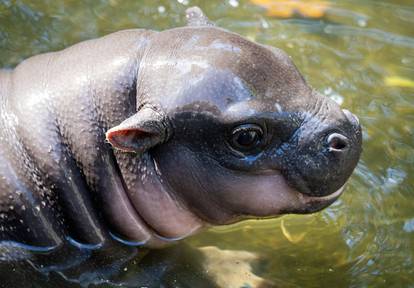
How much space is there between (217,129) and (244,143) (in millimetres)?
196

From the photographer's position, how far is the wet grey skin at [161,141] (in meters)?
4.77

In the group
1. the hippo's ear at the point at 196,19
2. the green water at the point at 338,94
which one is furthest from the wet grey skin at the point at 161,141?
the green water at the point at 338,94

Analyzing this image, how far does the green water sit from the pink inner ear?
133cm

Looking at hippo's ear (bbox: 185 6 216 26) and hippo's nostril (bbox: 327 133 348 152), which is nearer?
hippo's nostril (bbox: 327 133 348 152)

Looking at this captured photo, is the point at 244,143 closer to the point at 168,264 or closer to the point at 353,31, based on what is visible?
the point at 168,264

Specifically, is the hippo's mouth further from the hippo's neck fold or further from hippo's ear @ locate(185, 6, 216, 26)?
hippo's ear @ locate(185, 6, 216, 26)

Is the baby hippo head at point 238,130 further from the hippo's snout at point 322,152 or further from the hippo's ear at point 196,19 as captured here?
the hippo's ear at point 196,19

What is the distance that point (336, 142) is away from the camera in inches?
188

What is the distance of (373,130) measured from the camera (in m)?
6.92

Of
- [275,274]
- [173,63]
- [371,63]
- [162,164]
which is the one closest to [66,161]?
[162,164]

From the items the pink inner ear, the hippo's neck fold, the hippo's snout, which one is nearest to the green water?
the hippo's neck fold

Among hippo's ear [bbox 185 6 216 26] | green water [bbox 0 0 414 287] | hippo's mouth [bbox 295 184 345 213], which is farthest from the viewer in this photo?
green water [bbox 0 0 414 287]

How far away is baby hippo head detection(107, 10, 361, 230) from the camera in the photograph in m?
4.75

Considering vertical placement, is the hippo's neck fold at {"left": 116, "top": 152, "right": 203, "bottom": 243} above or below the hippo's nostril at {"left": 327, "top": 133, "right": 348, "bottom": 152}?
below
